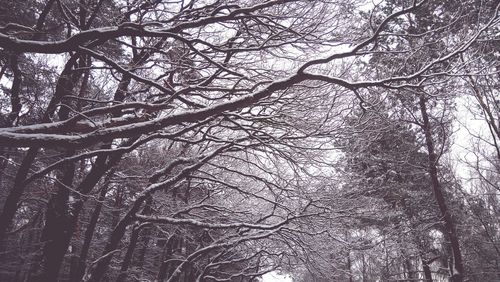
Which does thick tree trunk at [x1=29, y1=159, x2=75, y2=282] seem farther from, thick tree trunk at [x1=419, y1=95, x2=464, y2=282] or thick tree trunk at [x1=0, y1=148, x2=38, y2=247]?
thick tree trunk at [x1=419, y1=95, x2=464, y2=282]

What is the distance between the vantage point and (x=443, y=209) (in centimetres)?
994

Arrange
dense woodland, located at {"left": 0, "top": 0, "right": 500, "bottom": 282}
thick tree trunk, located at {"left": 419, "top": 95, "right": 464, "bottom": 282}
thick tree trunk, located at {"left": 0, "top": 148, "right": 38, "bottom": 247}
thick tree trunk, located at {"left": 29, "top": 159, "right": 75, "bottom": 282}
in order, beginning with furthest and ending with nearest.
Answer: thick tree trunk, located at {"left": 419, "top": 95, "right": 464, "bottom": 282}, thick tree trunk, located at {"left": 29, "top": 159, "right": 75, "bottom": 282}, thick tree trunk, located at {"left": 0, "top": 148, "right": 38, "bottom": 247}, dense woodland, located at {"left": 0, "top": 0, "right": 500, "bottom": 282}

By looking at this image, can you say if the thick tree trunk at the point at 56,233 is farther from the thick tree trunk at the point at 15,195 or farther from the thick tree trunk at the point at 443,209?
the thick tree trunk at the point at 443,209

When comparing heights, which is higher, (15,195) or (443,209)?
(443,209)

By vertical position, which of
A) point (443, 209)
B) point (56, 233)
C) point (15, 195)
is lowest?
point (56, 233)

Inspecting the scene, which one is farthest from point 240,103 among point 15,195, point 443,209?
point 443,209

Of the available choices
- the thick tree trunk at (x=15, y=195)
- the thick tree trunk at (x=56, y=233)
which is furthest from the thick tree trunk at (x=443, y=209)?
the thick tree trunk at (x=15, y=195)

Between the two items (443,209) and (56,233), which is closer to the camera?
(56,233)

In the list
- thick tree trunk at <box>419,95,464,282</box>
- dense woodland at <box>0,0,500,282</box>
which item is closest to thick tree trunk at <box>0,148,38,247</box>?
dense woodland at <box>0,0,500,282</box>

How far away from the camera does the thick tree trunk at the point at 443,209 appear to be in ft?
29.6

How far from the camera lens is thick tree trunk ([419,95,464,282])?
9.02m

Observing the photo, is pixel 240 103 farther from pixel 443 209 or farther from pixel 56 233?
pixel 443 209

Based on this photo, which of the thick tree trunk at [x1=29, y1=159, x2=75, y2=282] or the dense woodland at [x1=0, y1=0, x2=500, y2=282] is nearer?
the dense woodland at [x1=0, y1=0, x2=500, y2=282]

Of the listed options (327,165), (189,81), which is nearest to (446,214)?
(327,165)
